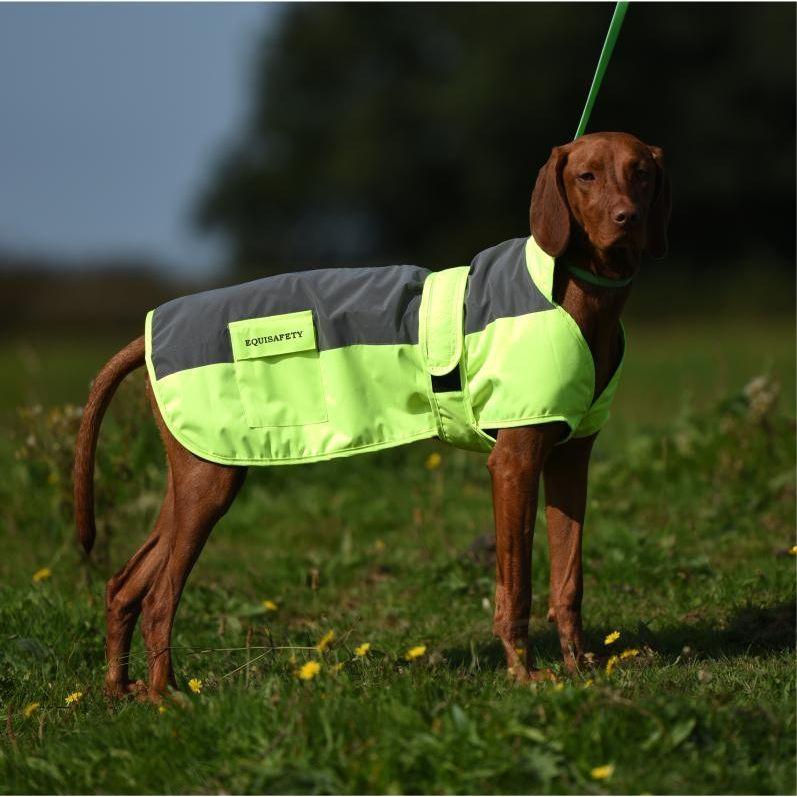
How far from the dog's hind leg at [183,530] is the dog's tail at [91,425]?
40 cm

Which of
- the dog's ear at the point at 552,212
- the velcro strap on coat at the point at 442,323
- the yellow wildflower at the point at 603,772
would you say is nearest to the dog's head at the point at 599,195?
the dog's ear at the point at 552,212

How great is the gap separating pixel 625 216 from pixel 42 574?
12.2 feet

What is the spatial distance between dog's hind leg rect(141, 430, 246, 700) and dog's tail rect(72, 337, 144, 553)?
15.7 inches

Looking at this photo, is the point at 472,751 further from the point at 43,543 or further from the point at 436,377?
the point at 43,543

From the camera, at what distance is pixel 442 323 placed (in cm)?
474

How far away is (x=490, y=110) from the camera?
4509 cm

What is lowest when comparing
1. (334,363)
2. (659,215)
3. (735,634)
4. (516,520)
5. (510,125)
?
(735,634)

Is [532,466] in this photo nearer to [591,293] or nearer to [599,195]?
[591,293]

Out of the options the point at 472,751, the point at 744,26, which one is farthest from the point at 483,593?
the point at 744,26

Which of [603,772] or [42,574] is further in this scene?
[42,574]

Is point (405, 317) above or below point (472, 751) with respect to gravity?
above

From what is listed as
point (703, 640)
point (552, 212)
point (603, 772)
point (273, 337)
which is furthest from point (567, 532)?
point (603, 772)

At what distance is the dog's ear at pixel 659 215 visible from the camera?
4.79 meters

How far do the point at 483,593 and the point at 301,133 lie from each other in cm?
4885
